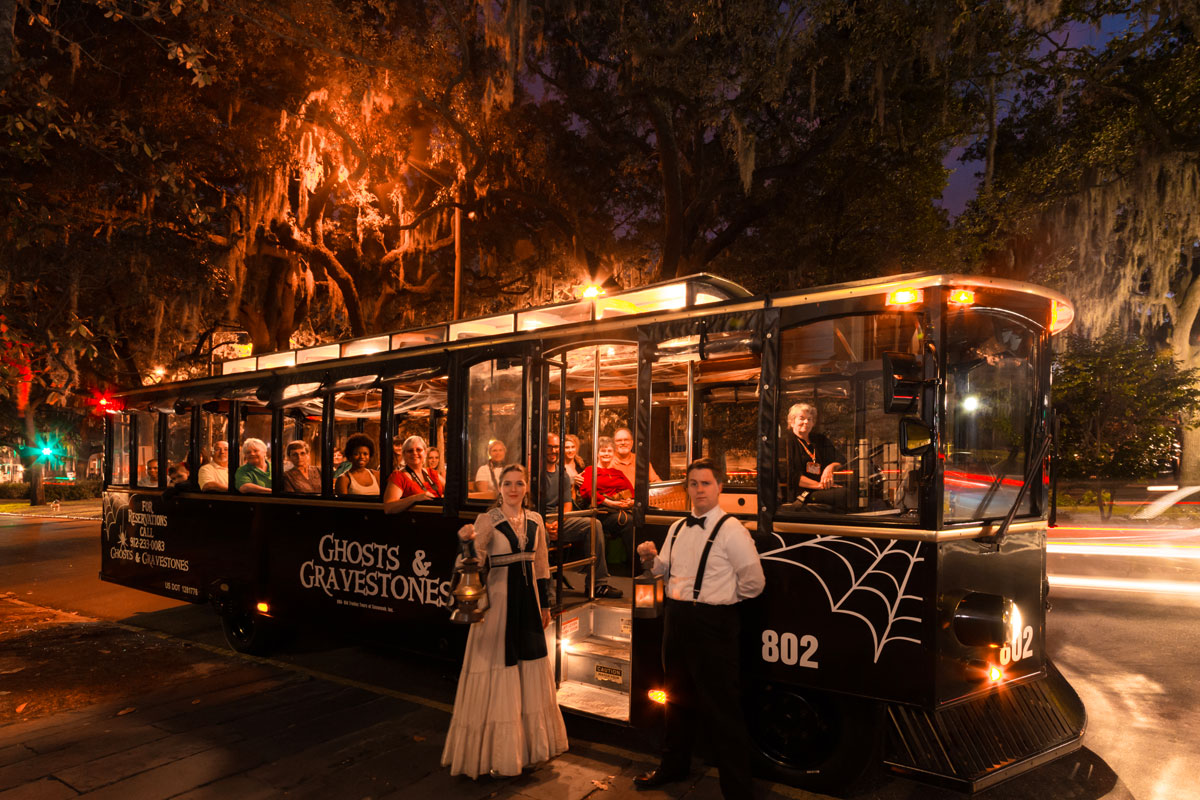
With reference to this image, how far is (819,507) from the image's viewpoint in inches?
174

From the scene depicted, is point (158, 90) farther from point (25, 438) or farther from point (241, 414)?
point (25, 438)

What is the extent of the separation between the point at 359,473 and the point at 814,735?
A: 477 cm

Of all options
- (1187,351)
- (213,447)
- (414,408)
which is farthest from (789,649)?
(1187,351)

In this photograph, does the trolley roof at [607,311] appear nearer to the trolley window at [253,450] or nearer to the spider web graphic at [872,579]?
the trolley window at [253,450]

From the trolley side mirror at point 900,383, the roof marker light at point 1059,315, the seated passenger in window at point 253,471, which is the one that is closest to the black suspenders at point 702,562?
the trolley side mirror at point 900,383

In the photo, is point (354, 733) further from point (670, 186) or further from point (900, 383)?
point (670, 186)

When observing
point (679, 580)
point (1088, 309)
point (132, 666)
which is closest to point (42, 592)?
point (132, 666)

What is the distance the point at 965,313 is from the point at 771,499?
1.56 metres

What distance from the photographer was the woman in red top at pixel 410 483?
6.50m

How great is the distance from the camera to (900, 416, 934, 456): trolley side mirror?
3906mm

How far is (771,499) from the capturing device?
4535 mm

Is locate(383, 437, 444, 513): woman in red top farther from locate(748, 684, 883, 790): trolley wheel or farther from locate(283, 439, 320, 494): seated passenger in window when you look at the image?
locate(748, 684, 883, 790): trolley wheel

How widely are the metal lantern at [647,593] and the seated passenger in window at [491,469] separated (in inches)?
72.2

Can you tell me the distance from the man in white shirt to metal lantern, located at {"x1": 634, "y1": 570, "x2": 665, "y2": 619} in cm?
29
